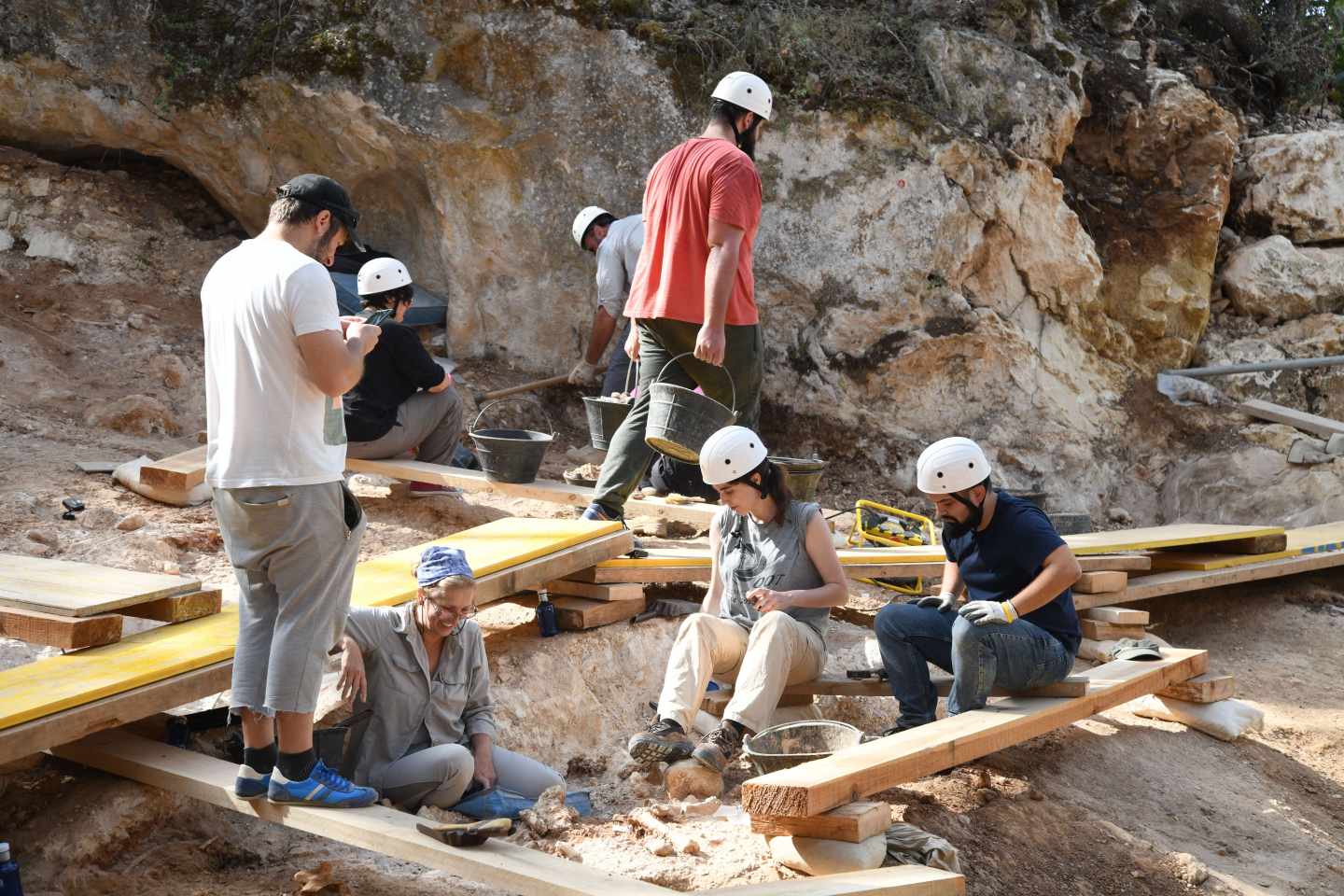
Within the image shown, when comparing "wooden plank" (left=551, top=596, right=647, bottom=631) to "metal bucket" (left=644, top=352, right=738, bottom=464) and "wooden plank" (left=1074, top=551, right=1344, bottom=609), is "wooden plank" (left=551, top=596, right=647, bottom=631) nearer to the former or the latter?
"metal bucket" (left=644, top=352, right=738, bottom=464)

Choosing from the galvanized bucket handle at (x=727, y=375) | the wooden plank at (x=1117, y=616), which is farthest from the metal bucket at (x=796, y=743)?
the wooden plank at (x=1117, y=616)

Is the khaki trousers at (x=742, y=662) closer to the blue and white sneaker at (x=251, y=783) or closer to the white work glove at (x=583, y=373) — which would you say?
the blue and white sneaker at (x=251, y=783)

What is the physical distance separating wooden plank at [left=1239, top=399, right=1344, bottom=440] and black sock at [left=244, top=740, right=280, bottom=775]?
7517 mm

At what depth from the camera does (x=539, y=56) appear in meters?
8.41

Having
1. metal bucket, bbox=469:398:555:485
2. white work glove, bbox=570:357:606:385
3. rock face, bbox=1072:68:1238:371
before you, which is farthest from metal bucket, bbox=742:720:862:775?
rock face, bbox=1072:68:1238:371

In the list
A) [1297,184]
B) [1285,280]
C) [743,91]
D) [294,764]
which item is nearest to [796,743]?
[294,764]

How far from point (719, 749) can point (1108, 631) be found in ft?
8.22

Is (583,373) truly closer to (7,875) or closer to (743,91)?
(743,91)

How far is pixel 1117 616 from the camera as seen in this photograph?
586 centimetres

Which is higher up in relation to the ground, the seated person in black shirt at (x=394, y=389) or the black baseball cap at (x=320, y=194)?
the black baseball cap at (x=320, y=194)

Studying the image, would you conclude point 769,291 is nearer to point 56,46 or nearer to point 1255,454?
point 1255,454

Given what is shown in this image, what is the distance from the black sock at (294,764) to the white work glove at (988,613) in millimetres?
2212

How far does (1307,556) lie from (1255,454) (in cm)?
178

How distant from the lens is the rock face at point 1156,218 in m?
8.98
